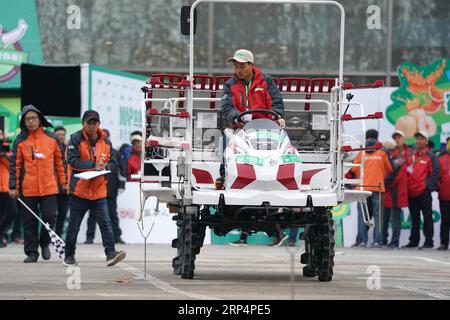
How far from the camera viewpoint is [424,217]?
26.2 metres

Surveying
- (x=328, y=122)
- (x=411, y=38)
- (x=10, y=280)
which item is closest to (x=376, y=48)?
(x=411, y=38)

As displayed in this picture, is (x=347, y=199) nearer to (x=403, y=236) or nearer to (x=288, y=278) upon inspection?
(x=288, y=278)

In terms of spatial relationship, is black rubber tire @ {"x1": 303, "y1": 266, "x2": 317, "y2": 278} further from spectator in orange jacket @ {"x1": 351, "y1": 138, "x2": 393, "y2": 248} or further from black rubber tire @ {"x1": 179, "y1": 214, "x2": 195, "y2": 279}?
spectator in orange jacket @ {"x1": 351, "y1": 138, "x2": 393, "y2": 248}

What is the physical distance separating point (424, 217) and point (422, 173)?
0.83 metres

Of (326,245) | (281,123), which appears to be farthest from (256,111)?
(326,245)

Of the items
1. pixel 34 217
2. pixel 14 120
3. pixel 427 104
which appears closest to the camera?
pixel 34 217

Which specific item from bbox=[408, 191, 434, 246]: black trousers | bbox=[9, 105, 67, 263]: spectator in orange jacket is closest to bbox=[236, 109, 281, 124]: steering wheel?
bbox=[9, 105, 67, 263]: spectator in orange jacket

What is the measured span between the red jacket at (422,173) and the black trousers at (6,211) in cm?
732

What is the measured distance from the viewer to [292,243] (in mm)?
25609

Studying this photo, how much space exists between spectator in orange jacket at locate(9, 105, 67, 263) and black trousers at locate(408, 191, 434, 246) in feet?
30.3

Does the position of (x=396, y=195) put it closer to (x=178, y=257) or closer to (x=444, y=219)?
(x=444, y=219)

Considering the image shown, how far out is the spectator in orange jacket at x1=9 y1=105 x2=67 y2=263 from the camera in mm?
18781

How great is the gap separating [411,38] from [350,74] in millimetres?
1651

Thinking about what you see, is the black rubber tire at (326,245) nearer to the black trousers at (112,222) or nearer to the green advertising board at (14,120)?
the black trousers at (112,222)
